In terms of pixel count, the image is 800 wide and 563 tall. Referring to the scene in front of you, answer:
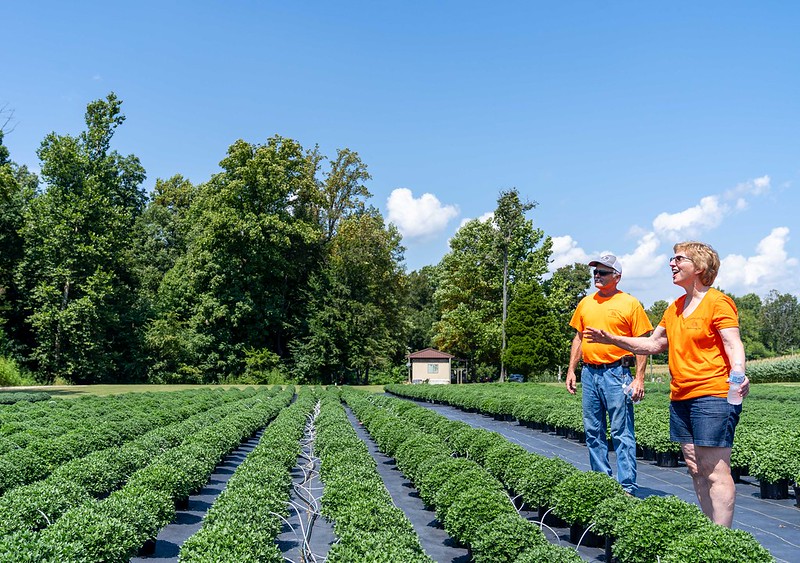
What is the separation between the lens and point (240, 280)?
46156mm

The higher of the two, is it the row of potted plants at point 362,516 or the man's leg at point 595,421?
the man's leg at point 595,421

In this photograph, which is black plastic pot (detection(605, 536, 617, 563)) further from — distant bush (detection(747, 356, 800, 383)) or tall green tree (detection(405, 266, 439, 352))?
tall green tree (detection(405, 266, 439, 352))

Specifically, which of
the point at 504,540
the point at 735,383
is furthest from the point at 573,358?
the point at 504,540

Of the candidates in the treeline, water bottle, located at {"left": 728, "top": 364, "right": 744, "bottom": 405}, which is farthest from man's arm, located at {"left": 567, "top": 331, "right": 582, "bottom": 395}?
the treeline

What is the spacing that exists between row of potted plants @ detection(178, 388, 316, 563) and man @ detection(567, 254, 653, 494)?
10.8ft

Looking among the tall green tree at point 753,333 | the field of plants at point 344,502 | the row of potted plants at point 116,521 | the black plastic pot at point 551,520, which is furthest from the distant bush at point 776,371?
the row of potted plants at point 116,521

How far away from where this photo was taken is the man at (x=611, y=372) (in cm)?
652

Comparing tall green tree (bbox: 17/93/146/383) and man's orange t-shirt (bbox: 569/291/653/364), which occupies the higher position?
tall green tree (bbox: 17/93/146/383)

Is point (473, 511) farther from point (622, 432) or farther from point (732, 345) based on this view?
point (732, 345)

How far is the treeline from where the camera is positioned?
40375mm

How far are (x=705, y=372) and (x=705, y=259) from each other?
0.84m

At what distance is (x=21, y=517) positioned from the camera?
539cm

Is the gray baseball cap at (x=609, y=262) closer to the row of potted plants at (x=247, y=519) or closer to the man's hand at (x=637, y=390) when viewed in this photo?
the man's hand at (x=637, y=390)

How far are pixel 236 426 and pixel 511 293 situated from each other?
139ft
